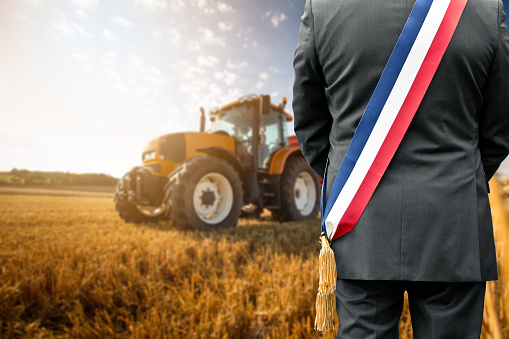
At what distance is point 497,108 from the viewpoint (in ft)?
2.98

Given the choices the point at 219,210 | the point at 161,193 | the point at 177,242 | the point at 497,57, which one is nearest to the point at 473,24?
the point at 497,57

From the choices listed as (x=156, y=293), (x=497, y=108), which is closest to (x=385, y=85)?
(x=497, y=108)

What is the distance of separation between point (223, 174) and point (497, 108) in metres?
4.02

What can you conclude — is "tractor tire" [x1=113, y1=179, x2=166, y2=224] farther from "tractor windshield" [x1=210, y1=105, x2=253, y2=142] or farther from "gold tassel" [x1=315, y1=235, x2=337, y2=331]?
"gold tassel" [x1=315, y1=235, x2=337, y2=331]

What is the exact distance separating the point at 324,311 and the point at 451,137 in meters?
0.61

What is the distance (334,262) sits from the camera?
87 centimetres

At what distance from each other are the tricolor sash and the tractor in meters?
3.57

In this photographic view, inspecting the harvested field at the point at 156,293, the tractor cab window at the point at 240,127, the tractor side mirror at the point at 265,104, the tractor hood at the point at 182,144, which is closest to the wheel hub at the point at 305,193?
the tractor cab window at the point at 240,127

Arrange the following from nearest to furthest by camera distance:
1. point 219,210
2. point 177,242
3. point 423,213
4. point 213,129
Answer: point 423,213 → point 177,242 → point 219,210 → point 213,129

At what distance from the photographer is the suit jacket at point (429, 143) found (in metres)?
0.81

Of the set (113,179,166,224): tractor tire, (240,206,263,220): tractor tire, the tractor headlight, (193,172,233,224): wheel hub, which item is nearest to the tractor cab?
(193,172,233,224): wheel hub

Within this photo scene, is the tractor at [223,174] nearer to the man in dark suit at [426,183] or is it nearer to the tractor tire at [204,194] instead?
the tractor tire at [204,194]

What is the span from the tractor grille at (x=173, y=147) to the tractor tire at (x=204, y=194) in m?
0.84

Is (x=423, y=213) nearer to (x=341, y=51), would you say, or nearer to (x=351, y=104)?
(x=351, y=104)
